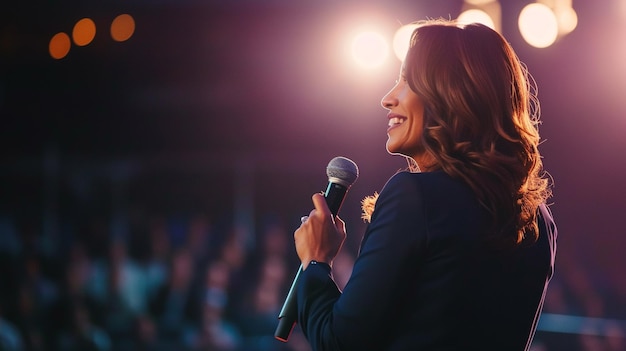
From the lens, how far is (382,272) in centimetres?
126

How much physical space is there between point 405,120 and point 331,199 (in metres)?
0.22

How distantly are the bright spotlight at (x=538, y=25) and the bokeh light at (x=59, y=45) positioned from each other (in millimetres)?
4202

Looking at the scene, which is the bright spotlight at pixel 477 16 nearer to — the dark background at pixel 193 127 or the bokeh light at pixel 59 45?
the dark background at pixel 193 127

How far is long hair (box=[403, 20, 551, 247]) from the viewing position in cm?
131

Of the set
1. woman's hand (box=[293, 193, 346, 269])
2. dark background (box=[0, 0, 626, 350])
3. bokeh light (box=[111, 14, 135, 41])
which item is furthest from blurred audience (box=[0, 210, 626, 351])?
woman's hand (box=[293, 193, 346, 269])

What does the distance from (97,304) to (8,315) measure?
576 mm

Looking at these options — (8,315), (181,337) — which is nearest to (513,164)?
(181,337)

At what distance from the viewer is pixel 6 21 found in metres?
7.95

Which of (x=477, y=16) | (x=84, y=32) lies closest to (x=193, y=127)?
(x=84, y=32)

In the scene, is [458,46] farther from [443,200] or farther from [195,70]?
[195,70]

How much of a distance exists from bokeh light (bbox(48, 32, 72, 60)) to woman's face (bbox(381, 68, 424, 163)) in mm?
6801

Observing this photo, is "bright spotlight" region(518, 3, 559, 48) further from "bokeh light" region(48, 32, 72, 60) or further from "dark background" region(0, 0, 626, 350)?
"bokeh light" region(48, 32, 72, 60)

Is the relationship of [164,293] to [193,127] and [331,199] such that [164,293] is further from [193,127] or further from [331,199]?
[331,199]

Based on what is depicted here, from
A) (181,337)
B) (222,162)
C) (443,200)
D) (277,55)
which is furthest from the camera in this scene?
(222,162)
